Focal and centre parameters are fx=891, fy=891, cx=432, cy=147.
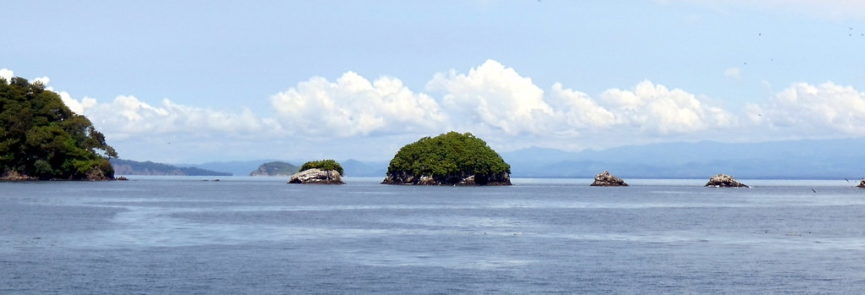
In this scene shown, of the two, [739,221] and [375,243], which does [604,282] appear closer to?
[375,243]

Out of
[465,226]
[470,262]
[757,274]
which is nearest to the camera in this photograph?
[757,274]

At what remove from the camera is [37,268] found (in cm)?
4769

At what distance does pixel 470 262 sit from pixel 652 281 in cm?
1155

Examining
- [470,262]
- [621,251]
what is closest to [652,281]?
[470,262]

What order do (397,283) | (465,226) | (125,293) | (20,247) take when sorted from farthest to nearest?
(465,226) < (20,247) < (397,283) < (125,293)

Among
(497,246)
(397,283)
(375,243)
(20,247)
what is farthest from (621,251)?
(20,247)

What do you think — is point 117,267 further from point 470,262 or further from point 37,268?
point 470,262

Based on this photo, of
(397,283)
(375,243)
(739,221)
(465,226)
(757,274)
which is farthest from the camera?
(739,221)

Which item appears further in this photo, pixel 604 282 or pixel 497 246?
pixel 497 246

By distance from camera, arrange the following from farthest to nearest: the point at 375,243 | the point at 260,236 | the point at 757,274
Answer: the point at 260,236 < the point at 375,243 < the point at 757,274

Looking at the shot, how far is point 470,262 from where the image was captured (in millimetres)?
52156


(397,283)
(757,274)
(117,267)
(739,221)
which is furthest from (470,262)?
(739,221)

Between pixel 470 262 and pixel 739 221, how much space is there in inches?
2141

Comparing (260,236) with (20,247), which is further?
(260,236)
